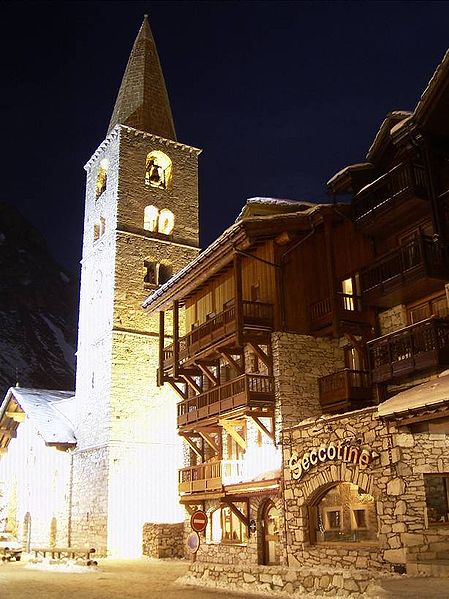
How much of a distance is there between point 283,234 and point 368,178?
3.85 metres

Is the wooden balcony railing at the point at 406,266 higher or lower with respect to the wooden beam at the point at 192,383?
higher

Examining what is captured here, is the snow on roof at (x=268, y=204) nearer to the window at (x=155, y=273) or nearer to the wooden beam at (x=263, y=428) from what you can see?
the wooden beam at (x=263, y=428)

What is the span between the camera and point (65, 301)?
98.4m

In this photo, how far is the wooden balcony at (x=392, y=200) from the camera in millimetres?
21266

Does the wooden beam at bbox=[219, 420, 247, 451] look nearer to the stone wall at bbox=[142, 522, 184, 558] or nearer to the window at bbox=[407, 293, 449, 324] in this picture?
the window at bbox=[407, 293, 449, 324]

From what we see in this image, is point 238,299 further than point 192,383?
No

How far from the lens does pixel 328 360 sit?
23906mm

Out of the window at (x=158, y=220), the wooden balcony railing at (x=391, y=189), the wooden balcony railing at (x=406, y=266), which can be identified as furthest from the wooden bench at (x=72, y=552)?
the window at (x=158, y=220)

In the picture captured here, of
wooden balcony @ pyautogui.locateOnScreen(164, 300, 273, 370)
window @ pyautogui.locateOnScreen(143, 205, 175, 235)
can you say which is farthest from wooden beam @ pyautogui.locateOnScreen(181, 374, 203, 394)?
window @ pyautogui.locateOnScreen(143, 205, 175, 235)

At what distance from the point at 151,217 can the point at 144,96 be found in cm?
841

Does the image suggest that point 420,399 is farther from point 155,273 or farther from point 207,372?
point 155,273

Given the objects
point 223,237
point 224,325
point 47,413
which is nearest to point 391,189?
point 223,237

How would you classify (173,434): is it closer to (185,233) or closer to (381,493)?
(185,233)

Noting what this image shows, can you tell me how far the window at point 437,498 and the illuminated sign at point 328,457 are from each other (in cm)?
321
